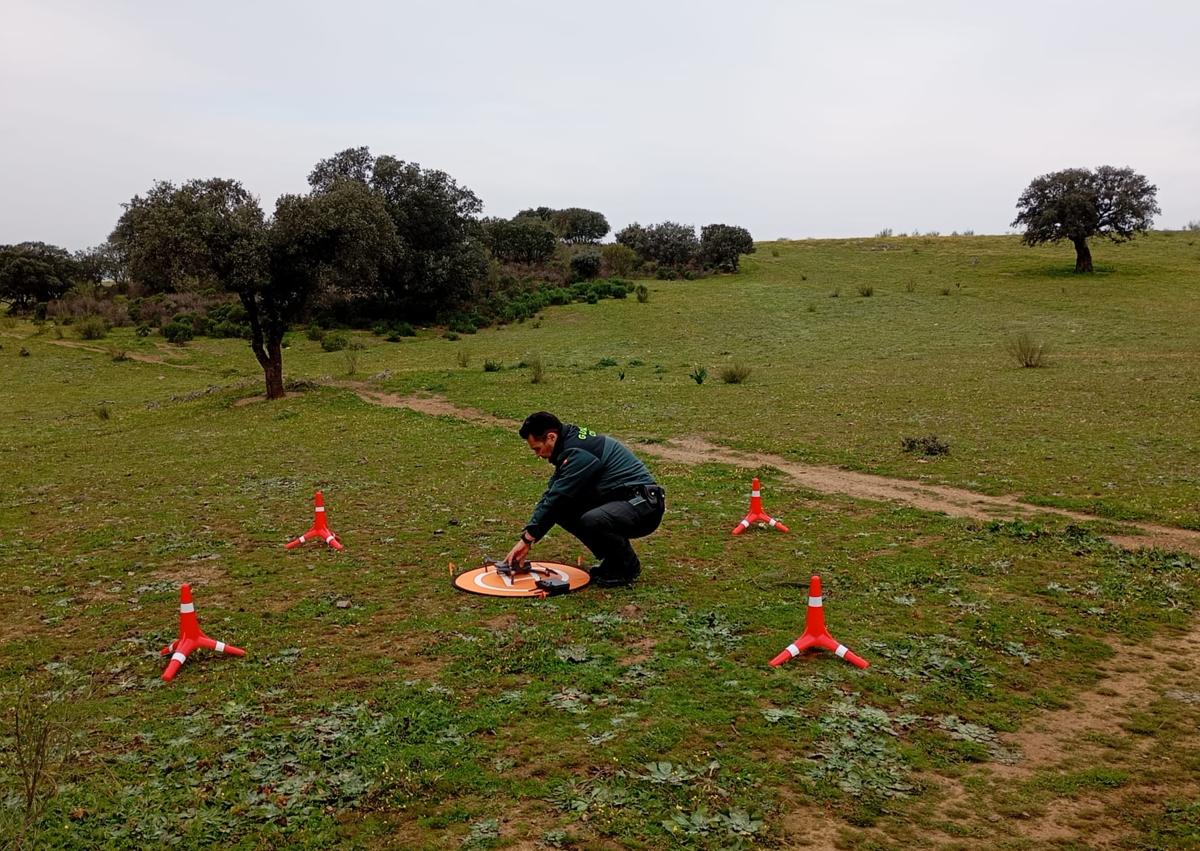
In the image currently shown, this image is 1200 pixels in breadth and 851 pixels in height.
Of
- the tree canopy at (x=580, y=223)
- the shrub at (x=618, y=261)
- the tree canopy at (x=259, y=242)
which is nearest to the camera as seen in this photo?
the tree canopy at (x=259, y=242)

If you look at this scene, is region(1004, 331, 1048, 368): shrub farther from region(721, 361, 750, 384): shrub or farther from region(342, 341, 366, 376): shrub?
region(342, 341, 366, 376): shrub

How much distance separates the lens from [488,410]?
24.5 m

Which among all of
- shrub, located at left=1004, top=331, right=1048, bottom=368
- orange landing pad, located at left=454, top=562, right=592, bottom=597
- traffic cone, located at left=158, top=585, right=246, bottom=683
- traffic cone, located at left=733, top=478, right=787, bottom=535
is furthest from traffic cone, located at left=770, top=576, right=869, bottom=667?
shrub, located at left=1004, top=331, right=1048, bottom=368

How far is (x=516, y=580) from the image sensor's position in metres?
9.10

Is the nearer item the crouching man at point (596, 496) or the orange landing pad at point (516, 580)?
the crouching man at point (596, 496)

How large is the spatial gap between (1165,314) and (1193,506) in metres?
34.3

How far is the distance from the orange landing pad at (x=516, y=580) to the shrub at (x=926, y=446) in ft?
30.3

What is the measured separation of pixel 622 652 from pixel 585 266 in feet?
181

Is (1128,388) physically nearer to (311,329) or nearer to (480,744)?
(480,744)

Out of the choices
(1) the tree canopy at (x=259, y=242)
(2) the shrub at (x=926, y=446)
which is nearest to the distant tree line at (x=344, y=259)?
(1) the tree canopy at (x=259, y=242)

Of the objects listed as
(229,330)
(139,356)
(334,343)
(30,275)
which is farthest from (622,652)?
(30,275)

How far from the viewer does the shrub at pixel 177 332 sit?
1680 inches

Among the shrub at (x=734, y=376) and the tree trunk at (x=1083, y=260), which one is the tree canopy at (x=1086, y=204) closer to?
the tree trunk at (x=1083, y=260)

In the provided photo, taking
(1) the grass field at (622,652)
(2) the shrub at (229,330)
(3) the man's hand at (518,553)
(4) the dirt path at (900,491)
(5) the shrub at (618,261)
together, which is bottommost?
(4) the dirt path at (900,491)
